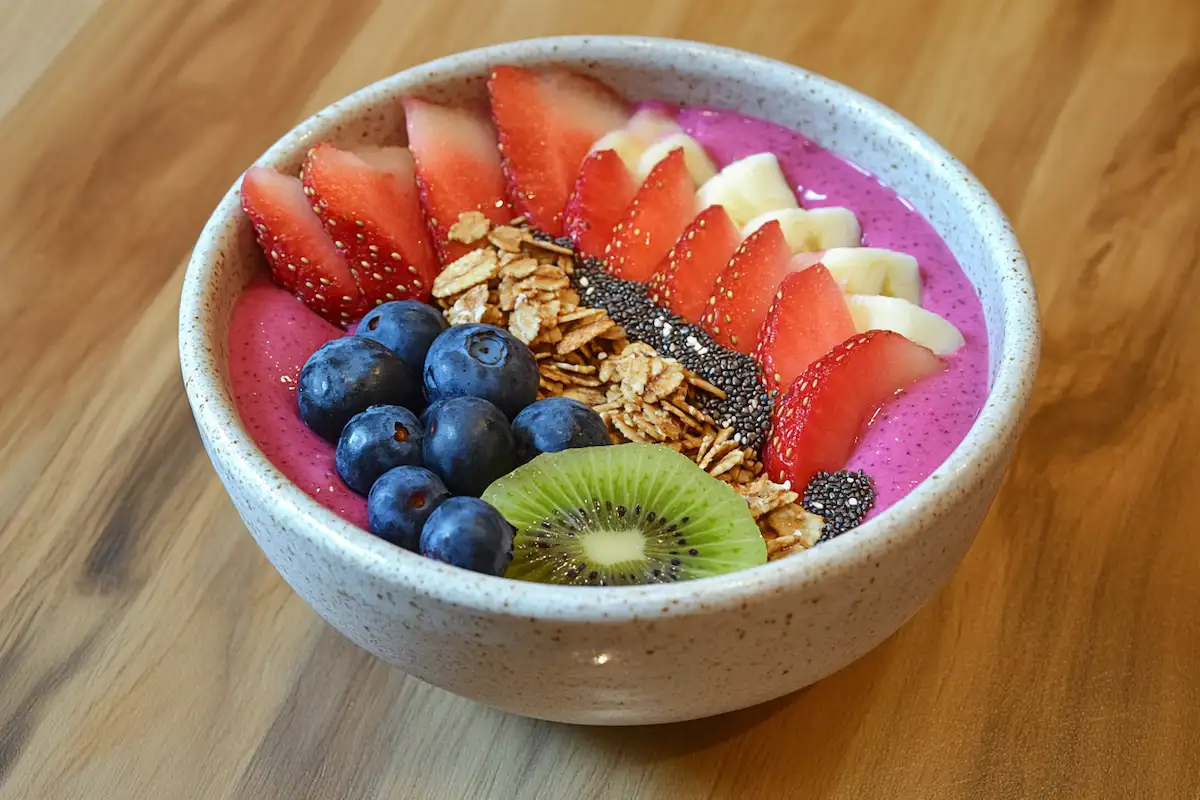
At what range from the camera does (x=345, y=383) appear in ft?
2.80

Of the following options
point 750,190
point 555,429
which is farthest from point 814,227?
point 555,429

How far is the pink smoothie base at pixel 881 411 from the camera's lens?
84 centimetres

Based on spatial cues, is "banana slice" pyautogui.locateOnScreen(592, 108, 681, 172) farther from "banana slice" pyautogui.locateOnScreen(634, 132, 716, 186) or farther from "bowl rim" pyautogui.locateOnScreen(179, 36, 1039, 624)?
"bowl rim" pyautogui.locateOnScreen(179, 36, 1039, 624)

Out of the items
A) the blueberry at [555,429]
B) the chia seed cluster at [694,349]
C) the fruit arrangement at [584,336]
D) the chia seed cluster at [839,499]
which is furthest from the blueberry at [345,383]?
the chia seed cluster at [839,499]

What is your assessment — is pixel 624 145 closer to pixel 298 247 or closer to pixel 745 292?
pixel 745 292

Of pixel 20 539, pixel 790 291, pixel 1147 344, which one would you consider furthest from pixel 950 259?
pixel 20 539

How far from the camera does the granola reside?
2.80ft

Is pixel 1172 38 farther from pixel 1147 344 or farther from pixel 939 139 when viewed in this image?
pixel 1147 344

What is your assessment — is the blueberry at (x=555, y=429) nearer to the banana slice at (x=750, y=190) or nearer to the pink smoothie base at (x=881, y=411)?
the pink smoothie base at (x=881, y=411)

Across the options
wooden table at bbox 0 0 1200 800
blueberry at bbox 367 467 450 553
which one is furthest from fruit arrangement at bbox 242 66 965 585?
wooden table at bbox 0 0 1200 800

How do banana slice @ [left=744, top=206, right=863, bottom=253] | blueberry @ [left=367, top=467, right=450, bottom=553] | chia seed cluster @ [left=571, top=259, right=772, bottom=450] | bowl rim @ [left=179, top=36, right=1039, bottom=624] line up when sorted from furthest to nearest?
banana slice @ [left=744, top=206, right=863, bottom=253] → chia seed cluster @ [left=571, top=259, right=772, bottom=450] → blueberry @ [left=367, top=467, right=450, bottom=553] → bowl rim @ [left=179, top=36, right=1039, bottom=624]

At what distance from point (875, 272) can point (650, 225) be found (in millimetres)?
202

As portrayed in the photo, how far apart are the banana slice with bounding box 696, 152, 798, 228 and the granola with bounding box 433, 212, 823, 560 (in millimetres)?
153

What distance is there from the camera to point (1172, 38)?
1.42 metres
